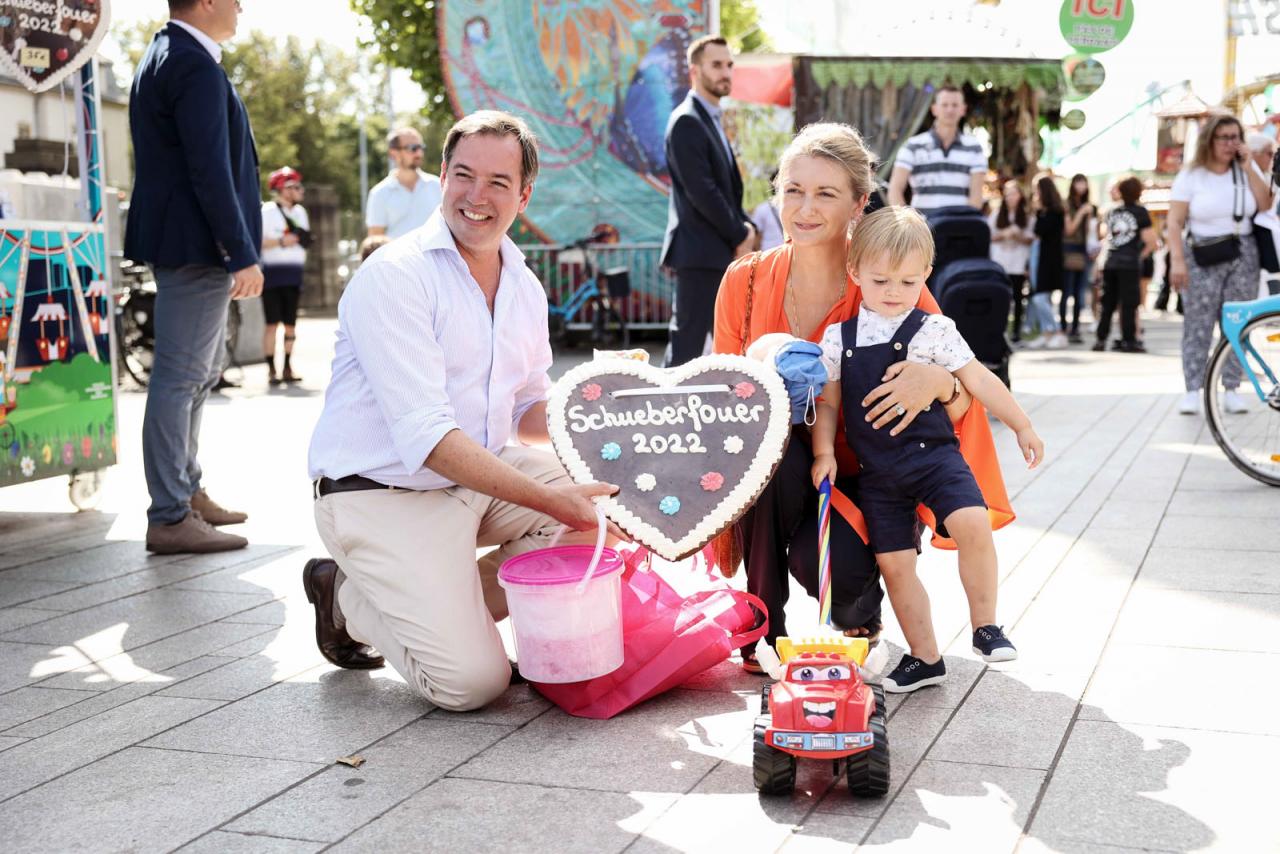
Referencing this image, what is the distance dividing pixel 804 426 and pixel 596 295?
36.7 feet

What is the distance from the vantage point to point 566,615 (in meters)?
3.33

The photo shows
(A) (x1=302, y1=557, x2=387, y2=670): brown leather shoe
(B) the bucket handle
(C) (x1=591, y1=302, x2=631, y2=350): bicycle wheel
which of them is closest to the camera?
(B) the bucket handle

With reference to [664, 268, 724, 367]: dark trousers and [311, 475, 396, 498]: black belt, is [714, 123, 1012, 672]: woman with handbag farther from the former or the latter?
[664, 268, 724, 367]: dark trousers

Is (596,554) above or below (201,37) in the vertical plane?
below

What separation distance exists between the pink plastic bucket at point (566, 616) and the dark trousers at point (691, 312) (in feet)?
13.3

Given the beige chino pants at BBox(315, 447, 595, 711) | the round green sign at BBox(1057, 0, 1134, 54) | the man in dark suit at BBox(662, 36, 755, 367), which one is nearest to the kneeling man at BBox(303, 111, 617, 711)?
the beige chino pants at BBox(315, 447, 595, 711)

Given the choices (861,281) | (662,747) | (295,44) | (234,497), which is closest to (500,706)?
(662,747)

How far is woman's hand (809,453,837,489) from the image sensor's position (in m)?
3.53

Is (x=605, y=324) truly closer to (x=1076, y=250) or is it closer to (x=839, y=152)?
(x=1076, y=250)

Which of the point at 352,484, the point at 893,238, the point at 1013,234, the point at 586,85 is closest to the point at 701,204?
the point at 893,238

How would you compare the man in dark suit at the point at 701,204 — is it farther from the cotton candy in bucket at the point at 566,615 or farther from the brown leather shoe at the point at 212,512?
the cotton candy in bucket at the point at 566,615

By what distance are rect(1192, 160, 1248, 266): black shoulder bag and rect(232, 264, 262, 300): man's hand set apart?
5511 mm

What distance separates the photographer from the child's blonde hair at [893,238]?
3.47 meters

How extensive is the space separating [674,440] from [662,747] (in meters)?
0.74
